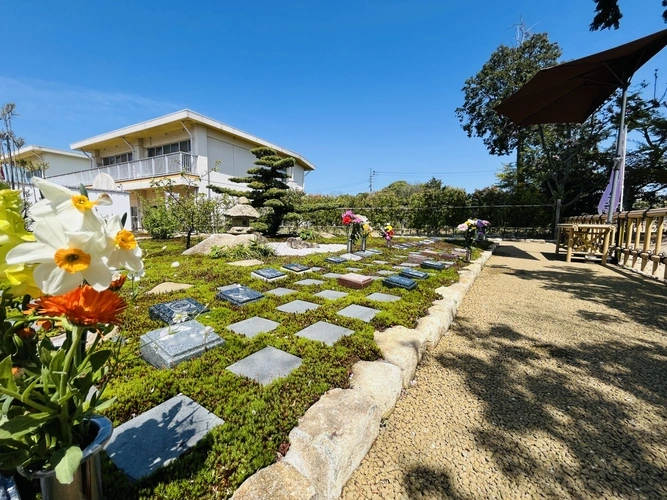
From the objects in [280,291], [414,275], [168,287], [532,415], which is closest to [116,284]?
[532,415]

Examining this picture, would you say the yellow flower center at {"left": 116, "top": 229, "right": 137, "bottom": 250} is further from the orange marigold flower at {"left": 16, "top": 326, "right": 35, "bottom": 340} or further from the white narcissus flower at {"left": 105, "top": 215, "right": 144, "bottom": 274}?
the orange marigold flower at {"left": 16, "top": 326, "right": 35, "bottom": 340}

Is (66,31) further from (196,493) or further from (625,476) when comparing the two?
A: (625,476)

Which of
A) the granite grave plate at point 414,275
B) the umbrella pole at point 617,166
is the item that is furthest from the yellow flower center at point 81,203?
the umbrella pole at point 617,166

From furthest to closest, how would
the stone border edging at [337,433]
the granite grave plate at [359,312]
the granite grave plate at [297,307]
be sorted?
the granite grave plate at [297,307] < the granite grave plate at [359,312] < the stone border edging at [337,433]

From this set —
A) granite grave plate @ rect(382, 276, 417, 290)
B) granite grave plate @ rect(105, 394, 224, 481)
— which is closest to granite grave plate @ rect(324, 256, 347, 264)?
granite grave plate @ rect(382, 276, 417, 290)

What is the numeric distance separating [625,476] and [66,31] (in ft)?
40.7

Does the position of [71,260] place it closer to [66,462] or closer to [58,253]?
[58,253]

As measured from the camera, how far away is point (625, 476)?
1.20 metres

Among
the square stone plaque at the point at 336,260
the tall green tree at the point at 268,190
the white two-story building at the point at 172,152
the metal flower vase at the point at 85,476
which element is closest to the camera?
the metal flower vase at the point at 85,476

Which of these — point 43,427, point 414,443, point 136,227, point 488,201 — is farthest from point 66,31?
point 488,201

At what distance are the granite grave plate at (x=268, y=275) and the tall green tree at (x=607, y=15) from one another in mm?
6985

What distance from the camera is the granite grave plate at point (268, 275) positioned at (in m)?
3.76

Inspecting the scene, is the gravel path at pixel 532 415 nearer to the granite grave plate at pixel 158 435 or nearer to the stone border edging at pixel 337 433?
the stone border edging at pixel 337 433

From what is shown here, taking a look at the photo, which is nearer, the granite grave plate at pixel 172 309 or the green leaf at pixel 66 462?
the green leaf at pixel 66 462
